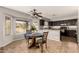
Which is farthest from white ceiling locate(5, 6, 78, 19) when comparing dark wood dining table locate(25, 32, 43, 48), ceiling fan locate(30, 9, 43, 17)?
dark wood dining table locate(25, 32, 43, 48)

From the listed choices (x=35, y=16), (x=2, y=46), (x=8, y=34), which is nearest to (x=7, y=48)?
(x=2, y=46)

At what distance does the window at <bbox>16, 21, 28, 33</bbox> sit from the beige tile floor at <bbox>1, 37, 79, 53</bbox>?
0.37 metres

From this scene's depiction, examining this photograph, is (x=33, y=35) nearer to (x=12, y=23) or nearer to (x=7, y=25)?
(x=12, y=23)

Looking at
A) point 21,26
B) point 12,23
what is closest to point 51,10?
point 21,26

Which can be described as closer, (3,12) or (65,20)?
(3,12)

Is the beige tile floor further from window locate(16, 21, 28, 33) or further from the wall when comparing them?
window locate(16, 21, 28, 33)

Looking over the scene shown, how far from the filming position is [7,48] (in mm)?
3098

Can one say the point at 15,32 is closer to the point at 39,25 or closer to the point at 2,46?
the point at 2,46

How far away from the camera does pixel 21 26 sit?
3.32 meters

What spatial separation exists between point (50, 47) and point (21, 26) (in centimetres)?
132

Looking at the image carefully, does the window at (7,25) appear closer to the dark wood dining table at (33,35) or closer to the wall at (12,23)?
the wall at (12,23)

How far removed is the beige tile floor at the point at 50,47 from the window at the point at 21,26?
1.21 ft

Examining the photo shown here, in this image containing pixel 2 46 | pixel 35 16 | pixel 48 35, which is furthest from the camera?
pixel 48 35

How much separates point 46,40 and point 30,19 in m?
0.97
